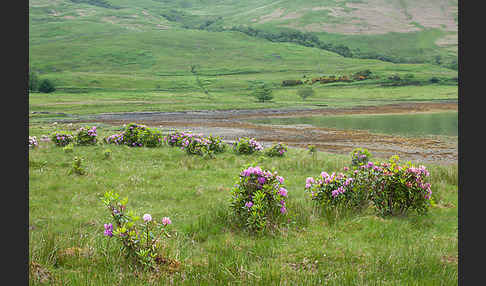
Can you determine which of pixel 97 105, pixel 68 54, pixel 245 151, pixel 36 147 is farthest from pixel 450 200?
pixel 68 54

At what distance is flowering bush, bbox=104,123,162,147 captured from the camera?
2494 cm

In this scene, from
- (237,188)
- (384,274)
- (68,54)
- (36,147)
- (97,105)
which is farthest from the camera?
(68,54)

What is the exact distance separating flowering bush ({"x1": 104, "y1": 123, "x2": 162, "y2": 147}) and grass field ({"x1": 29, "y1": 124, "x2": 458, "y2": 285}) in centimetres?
922

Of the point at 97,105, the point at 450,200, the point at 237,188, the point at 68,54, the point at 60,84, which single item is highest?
the point at 68,54

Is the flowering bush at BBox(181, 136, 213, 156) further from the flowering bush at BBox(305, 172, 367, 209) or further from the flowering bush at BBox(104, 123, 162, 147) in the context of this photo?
the flowering bush at BBox(305, 172, 367, 209)

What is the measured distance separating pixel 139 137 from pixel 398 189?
18.4m

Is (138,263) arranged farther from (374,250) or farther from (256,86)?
(256,86)

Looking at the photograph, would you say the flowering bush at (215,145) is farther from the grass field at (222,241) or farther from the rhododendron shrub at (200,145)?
the grass field at (222,241)

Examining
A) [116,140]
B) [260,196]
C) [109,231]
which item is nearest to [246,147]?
[116,140]

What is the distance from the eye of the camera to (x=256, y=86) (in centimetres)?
12962

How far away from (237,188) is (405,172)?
4.52 m

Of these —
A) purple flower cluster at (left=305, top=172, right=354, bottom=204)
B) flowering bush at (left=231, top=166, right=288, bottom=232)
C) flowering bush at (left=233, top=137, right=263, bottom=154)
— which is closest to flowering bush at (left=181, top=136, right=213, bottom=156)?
flowering bush at (left=233, top=137, right=263, bottom=154)

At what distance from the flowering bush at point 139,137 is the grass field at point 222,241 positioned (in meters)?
9.22

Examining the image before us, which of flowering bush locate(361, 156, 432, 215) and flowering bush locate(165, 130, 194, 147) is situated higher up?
flowering bush locate(165, 130, 194, 147)
